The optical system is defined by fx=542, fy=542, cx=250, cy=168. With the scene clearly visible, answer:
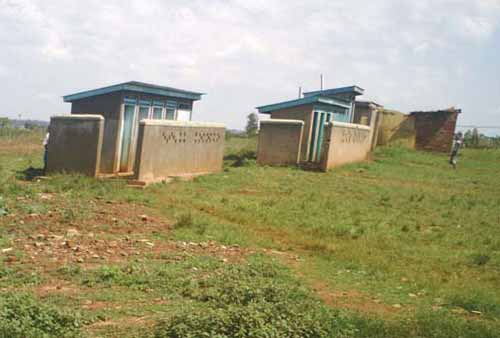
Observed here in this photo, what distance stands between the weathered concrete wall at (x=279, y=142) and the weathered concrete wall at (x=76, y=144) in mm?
6824

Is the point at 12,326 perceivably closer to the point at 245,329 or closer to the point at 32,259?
the point at 245,329

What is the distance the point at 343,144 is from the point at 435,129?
1261 centimetres

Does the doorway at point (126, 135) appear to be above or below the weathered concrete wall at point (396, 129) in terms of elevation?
below

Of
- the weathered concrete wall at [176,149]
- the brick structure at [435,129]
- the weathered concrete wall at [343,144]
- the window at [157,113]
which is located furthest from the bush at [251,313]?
the brick structure at [435,129]

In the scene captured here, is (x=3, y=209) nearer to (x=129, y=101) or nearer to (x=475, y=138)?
(x=129, y=101)

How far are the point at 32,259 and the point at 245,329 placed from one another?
3.24 metres

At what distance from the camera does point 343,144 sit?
63.7 ft

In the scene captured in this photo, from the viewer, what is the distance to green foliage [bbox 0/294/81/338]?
3.77 m

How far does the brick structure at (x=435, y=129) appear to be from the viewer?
2933cm

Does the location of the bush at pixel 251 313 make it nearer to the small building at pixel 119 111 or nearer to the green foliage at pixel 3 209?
the green foliage at pixel 3 209

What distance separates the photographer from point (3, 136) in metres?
29.1

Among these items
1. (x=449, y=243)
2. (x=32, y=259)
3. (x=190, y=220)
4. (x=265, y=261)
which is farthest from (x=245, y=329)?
(x=449, y=243)

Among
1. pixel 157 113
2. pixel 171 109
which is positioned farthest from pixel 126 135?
pixel 171 109

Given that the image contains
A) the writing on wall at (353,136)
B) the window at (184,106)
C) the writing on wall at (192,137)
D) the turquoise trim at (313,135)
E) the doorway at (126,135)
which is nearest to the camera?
the writing on wall at (192,137)
